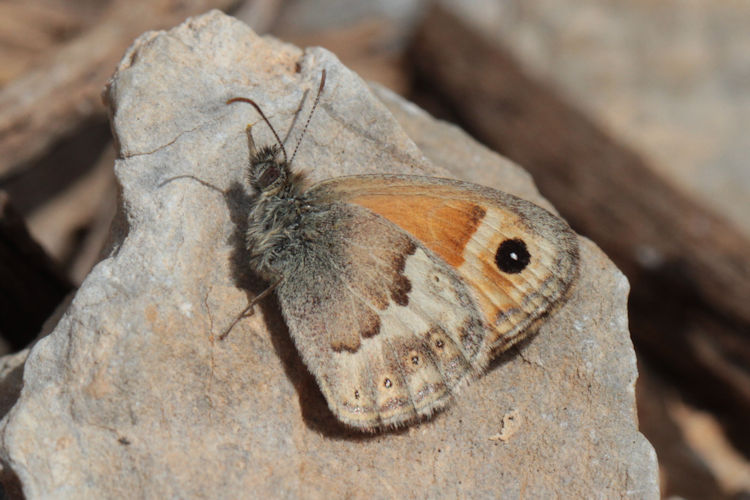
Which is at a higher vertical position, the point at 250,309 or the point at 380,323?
the point at 380,323

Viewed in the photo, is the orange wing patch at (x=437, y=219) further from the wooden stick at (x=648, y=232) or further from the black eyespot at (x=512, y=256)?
the wooden stick at (x=648, y=232)

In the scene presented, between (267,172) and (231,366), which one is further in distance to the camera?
(267,172)

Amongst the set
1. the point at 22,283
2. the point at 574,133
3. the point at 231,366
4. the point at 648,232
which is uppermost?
the point at 231,366

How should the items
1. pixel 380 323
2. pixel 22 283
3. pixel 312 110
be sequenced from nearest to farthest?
pixel 380 323 → pixel 312 110 → pixel 22 283

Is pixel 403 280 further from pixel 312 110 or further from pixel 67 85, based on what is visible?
pixel 67 85

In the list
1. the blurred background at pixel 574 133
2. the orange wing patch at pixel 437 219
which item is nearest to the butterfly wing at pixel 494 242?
the orange wing patch at pixel 437 219

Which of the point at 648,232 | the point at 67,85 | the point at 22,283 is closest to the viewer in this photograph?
the point at 22,283

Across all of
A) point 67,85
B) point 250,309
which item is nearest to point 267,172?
point 250,309
